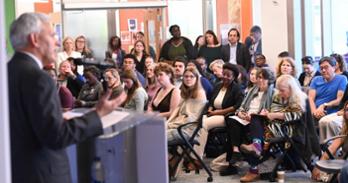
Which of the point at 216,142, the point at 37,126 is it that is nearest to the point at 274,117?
the point at 216,142

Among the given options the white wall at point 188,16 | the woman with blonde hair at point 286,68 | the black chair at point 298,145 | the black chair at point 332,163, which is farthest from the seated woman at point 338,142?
the white wall at point 188,16

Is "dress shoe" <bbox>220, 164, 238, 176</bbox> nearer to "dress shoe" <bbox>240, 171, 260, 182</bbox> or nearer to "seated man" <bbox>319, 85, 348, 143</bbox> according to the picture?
"dress shoe" <bbox>240, 171, 260, 182</bbox>

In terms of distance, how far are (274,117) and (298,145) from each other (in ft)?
1.14

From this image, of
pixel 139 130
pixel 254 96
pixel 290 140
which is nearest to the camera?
pixel 139 130

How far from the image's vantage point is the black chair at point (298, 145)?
5.57 metres

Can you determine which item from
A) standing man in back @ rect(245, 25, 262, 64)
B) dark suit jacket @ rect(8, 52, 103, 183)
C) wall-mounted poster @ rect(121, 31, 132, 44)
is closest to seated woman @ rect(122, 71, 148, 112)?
standing man in back @ rect(245, 25, 262, 64)

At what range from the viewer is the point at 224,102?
21.0 feet

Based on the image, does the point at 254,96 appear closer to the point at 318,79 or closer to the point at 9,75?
the point at 318,79

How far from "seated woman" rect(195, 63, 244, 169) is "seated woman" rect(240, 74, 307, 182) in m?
0.49

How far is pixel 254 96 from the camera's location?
611 centimetres

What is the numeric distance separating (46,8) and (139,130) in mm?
7937

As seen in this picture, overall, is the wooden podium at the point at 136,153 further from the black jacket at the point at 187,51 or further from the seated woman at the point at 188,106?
the black jacket at the point at 187,51

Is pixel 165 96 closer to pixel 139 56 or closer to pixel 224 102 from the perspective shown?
pixel 224 102

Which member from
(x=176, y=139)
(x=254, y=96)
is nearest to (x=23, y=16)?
(x=176, y=139)
